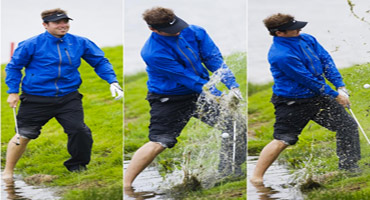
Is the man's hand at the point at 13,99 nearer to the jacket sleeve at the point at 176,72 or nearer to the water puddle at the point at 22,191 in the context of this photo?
the water puddle at the point at 22,191

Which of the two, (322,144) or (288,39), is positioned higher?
(288,39)

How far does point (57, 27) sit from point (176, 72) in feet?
3.36

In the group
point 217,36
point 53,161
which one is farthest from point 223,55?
point 53,161

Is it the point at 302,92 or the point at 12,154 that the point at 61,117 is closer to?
the point at 12,154

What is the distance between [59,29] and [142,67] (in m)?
0.73

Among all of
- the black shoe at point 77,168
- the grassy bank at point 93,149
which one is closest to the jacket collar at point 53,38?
the grassy bank at point 93,149

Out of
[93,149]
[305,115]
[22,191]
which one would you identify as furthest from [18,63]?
[305,115]

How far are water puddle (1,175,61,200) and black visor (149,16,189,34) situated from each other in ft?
5.22

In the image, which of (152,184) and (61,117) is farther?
(152,184)

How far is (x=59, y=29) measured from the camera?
5605mm

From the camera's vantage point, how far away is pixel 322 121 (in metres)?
5.64

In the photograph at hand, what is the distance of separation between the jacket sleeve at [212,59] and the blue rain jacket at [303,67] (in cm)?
38

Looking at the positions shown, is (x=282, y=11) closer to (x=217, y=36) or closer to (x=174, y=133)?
(x=217, y=36)

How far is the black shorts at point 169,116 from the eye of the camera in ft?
18.3
